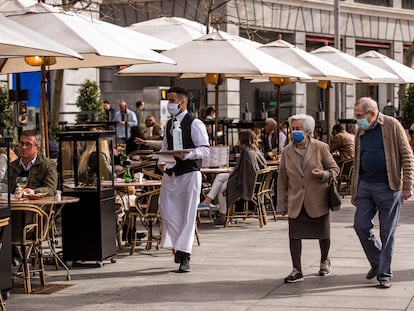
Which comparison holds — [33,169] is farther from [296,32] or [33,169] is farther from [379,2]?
[379,2]

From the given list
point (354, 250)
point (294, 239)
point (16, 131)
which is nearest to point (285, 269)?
point (294, 239)

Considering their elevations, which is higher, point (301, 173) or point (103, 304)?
point (301, 173)

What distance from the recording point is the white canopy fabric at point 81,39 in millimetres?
13047

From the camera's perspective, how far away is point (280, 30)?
41.0 m

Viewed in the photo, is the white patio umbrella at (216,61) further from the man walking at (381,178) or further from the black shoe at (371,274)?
the black shoe at (371,274)

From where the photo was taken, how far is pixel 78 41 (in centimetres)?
1311

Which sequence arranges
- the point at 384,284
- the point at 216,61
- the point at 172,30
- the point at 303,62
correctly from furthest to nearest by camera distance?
the point at 172,30 < the point at 303,62 < the point at 216,61 < the point at 384,284

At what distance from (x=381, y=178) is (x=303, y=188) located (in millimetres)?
804

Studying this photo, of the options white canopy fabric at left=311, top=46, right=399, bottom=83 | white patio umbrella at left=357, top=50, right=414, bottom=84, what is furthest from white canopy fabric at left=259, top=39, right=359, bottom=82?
white patio umbrella at left=357, top=50, right=414, bottom=84

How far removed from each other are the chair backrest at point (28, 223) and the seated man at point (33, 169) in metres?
0.67

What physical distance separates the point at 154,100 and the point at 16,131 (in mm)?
8599

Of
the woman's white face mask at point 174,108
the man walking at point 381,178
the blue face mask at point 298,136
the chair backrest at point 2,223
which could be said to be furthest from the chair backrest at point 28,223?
the man walking at point 381,178

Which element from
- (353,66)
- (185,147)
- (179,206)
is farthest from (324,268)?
(353,66)

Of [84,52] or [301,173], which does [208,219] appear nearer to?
[84,52]
